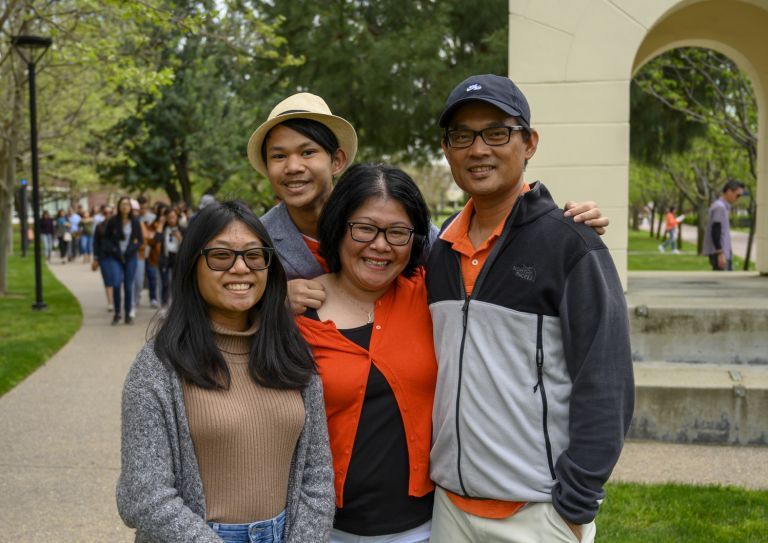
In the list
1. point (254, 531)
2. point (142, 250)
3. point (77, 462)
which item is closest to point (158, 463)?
point (254, 531)

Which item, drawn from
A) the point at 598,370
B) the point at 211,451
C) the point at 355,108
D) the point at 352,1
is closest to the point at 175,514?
the point at 211,451

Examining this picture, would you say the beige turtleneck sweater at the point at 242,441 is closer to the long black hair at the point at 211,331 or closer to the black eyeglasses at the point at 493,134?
the long black hair at the point at 211,331

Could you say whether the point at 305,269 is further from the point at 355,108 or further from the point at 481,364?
the point at 355,108

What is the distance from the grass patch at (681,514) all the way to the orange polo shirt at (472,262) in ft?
7.72

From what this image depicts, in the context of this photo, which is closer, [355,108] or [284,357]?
[284,357]

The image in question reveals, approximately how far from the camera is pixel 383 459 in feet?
8.16

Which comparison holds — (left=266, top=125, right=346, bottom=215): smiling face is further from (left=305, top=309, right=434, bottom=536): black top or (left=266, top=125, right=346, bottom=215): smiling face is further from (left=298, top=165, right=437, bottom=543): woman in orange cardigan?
(left=305, top=309, right=434, bottom=536): black top

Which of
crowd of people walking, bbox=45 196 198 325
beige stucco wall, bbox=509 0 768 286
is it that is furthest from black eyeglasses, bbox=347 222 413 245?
crowd of people walking, bbox=45 196 198 325

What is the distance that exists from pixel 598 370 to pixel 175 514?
116 cm

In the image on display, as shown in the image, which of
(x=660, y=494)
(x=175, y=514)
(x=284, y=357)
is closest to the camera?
(x=175, y=514)

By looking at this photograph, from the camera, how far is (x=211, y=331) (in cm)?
235

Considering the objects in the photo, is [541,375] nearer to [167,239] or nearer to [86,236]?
[167,239]

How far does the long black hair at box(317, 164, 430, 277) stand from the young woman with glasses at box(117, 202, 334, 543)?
0.23 metres

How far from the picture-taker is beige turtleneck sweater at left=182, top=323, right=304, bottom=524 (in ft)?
7.25
